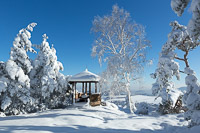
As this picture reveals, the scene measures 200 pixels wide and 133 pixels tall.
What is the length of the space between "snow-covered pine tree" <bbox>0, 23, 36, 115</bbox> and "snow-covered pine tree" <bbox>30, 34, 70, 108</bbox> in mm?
1248

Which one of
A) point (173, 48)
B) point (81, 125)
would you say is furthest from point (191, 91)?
point (81, 125)

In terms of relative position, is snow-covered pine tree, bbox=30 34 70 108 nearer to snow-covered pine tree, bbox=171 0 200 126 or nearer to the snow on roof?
the snow on roof

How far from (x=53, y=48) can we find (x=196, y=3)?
1473 centimetres

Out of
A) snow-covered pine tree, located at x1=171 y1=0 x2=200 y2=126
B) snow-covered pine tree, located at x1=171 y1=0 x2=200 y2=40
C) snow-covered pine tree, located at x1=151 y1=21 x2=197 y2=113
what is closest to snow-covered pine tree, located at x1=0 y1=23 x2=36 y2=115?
snow-covered pine tree, located at x1=151 y1=21 x2=197 y2=113

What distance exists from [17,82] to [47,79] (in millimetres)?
2652

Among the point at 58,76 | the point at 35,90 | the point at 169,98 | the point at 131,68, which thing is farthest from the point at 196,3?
the point at 35,90

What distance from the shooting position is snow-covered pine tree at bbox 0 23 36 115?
39.6 ft

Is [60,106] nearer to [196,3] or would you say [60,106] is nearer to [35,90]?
[35,90]

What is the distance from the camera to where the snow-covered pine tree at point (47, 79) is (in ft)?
45.4

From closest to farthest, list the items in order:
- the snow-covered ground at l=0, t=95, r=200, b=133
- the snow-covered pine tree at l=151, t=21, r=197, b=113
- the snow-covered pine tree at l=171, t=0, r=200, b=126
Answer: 1. the snow-covered pine tree at l=171, t=0, r=200, b=126
2. the snow-covered ground at l=0, t=95, r=200, b=133
3. the snow-covered pine tree at l=151, t=21, r=197, b=113

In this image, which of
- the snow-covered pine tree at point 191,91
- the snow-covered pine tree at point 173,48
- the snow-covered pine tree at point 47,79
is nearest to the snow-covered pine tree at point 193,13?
the snow-covered pine tree at point 191,91

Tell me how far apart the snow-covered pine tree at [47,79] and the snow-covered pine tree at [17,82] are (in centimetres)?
125

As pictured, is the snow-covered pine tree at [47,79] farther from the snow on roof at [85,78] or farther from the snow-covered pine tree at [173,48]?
the snow-covered pine tree at [173,48]

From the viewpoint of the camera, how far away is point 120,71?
38.4 ft
